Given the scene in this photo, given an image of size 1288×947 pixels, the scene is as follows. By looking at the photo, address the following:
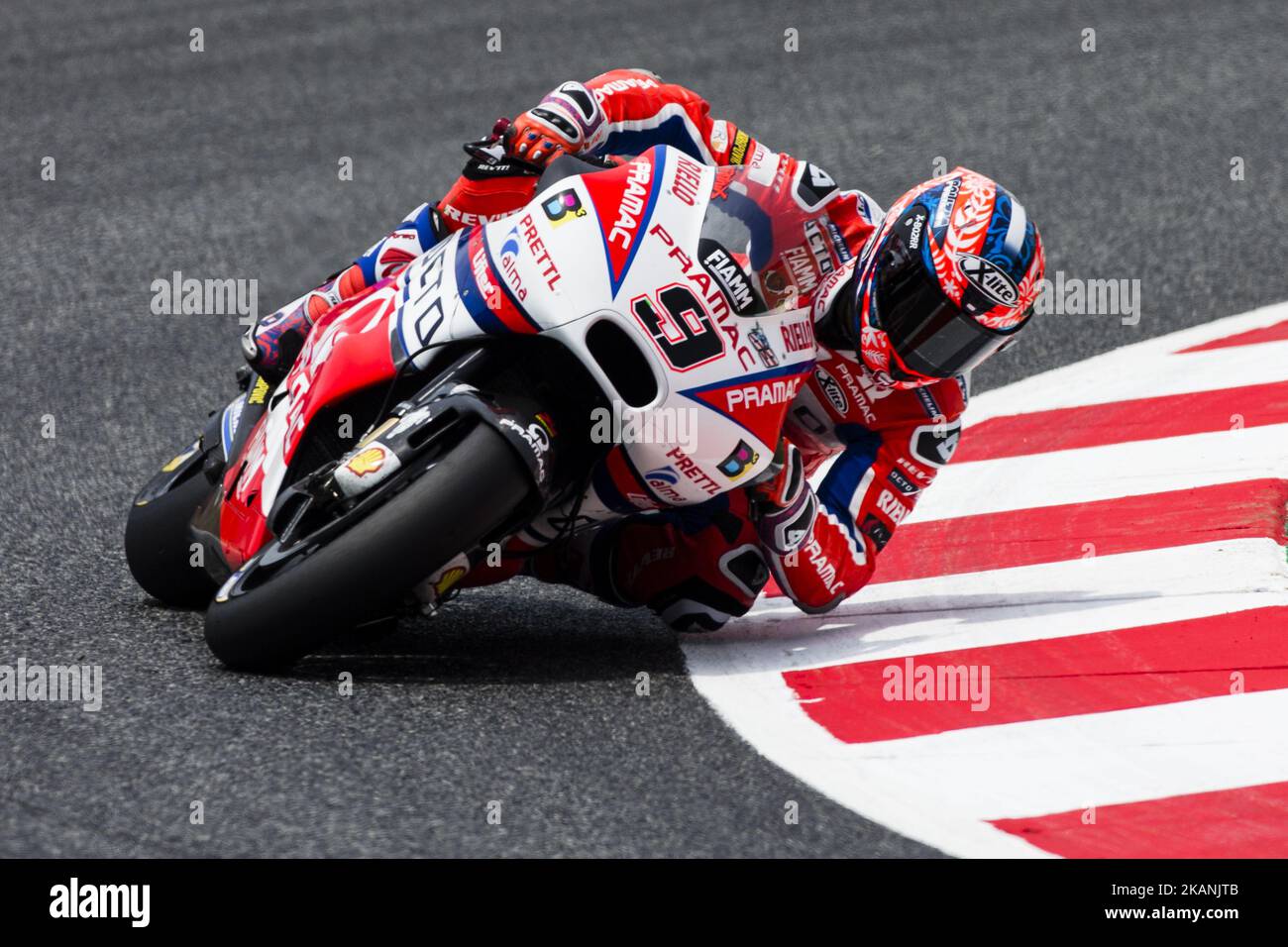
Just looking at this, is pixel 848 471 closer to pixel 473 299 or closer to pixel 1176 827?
pixel 473 299

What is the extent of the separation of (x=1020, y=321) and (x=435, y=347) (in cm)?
146

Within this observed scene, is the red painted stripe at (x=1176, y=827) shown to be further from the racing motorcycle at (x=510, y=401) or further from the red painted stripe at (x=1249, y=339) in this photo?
the red painted stripe at (x=1249, y=339)

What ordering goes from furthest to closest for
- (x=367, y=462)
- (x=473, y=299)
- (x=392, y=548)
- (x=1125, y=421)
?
(x=1125, y=421), (x=473, y=299), (x=367, y=462), (x=392, y=548)

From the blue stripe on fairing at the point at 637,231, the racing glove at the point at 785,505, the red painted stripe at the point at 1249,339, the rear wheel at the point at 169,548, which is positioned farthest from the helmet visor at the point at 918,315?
the red painted stripe at the point at 1249,339

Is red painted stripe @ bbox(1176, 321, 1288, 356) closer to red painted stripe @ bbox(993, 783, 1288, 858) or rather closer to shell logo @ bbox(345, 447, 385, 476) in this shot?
red painted stripe @ bbox(993, 783, 1288, 858)

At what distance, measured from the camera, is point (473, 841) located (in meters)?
3.81

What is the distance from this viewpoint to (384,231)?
9711mm

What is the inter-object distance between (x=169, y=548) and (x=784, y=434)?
5.85 ft

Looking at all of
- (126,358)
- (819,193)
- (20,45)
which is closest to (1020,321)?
(819,193)

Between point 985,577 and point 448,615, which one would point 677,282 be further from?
point 985,577
